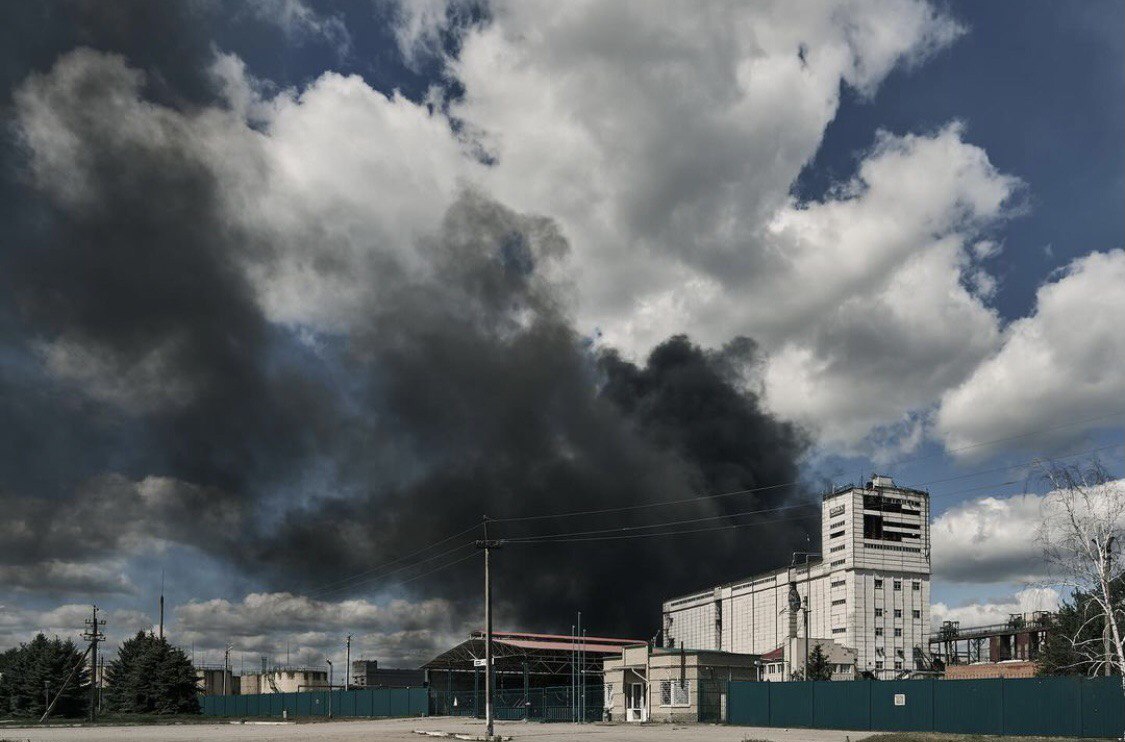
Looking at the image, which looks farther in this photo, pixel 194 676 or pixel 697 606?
pixel 697 606

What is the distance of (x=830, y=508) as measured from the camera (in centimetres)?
16262

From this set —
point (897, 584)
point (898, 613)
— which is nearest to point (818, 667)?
point (898, 613)

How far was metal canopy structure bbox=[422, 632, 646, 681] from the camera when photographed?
281 feet

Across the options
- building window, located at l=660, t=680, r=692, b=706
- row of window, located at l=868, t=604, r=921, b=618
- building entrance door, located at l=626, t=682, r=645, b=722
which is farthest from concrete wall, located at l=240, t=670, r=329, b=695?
building window, located at l=660, t=680, r=692, b=706

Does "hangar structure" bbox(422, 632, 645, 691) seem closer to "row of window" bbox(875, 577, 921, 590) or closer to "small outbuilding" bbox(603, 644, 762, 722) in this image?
"small outbuilding" bbox(603, 644, 762, 722)

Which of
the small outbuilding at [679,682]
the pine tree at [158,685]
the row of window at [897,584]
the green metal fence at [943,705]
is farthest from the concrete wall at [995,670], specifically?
the pine tree at [158,685]

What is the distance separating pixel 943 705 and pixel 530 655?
4754 centimetres

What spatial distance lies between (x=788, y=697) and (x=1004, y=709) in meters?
13.3

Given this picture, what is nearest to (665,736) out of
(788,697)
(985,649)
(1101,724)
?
(788,697)

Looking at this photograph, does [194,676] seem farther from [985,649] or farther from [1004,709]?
[985,649]

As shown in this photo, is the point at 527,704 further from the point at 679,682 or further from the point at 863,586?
the point at 863,586

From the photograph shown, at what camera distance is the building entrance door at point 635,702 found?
68.0 meters

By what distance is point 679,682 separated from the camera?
6381 cm

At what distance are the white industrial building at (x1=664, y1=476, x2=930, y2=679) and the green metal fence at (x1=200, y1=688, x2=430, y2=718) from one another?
70574mm
